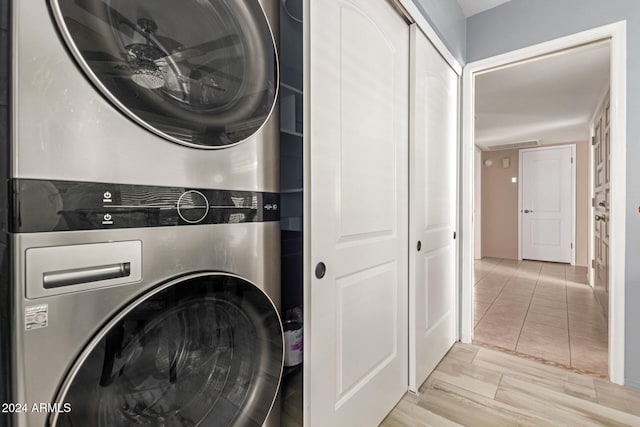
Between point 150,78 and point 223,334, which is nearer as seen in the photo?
point 150,78

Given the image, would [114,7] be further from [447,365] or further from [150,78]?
[447,365]

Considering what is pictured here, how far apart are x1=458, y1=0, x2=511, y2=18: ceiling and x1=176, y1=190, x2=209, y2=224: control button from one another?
2459mm

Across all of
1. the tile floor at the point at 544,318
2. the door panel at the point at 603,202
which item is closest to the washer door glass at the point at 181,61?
the tile floor at the point at 544,318

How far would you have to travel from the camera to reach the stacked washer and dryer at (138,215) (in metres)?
0.53

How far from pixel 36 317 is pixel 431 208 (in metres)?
1.85

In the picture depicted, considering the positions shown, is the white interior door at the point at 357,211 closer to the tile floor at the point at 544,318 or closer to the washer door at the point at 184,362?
the washer door at the point at 184,362

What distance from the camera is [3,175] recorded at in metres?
0.53

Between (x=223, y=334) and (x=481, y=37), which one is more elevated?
(x=481, y=37)

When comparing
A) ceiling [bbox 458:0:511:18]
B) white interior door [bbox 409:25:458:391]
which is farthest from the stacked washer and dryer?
ceiling [bbox 458:0:511:18]

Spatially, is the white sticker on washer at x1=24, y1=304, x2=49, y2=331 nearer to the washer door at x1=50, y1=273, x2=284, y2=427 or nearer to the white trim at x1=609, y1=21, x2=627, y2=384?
the washer door at x1=50, y1=273, x2=284, y2=427

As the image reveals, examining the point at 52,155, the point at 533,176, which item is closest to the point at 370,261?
the point at 52,155

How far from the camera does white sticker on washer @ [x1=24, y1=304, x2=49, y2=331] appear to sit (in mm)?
525

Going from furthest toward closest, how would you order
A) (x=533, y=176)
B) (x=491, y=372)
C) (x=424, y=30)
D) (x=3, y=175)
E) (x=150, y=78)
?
(x=533, y=176), (x=491, y=372), (x=424, y=30), (x=150, y=78), (x=3, y=175)

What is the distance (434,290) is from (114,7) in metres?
2.02
